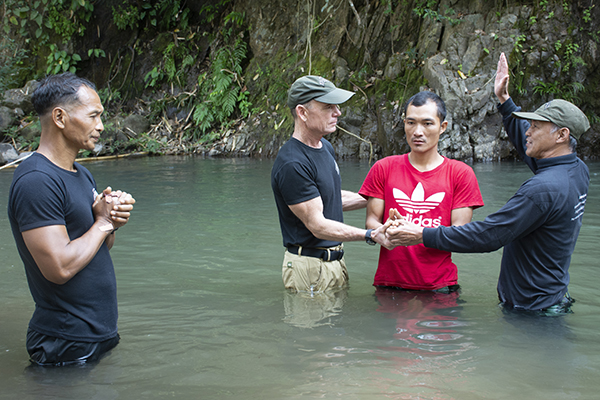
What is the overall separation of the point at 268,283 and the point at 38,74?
65.0ft

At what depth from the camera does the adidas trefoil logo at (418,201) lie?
4.00 m

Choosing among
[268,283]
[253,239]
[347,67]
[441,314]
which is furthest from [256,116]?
[441,314]

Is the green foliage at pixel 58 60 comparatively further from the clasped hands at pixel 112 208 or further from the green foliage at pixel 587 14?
the clasped hands at pixel 112 208

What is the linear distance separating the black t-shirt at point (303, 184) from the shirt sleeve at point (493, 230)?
732 mm

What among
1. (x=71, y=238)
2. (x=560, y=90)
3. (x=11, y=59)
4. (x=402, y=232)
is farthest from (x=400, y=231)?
(x=11, y=59)

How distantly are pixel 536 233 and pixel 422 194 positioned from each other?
82 cm

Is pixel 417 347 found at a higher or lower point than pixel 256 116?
lower

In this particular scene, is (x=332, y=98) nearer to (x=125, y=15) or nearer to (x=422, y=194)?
(x=422, y=194)

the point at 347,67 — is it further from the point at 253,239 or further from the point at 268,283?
the point at 268,283

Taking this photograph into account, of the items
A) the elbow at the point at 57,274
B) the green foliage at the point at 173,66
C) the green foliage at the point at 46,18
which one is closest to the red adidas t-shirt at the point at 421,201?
the elbow at the point at 57,274

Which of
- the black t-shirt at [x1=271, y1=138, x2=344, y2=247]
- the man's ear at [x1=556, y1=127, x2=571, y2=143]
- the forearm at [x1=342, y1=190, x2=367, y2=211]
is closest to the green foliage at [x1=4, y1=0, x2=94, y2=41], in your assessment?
the forearm at [x1=342, y1=190, x2=367, y2=211]

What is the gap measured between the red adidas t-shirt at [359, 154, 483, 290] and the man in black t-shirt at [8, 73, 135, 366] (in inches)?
79.3

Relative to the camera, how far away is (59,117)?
2816 millimetres

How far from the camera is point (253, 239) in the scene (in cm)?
689
